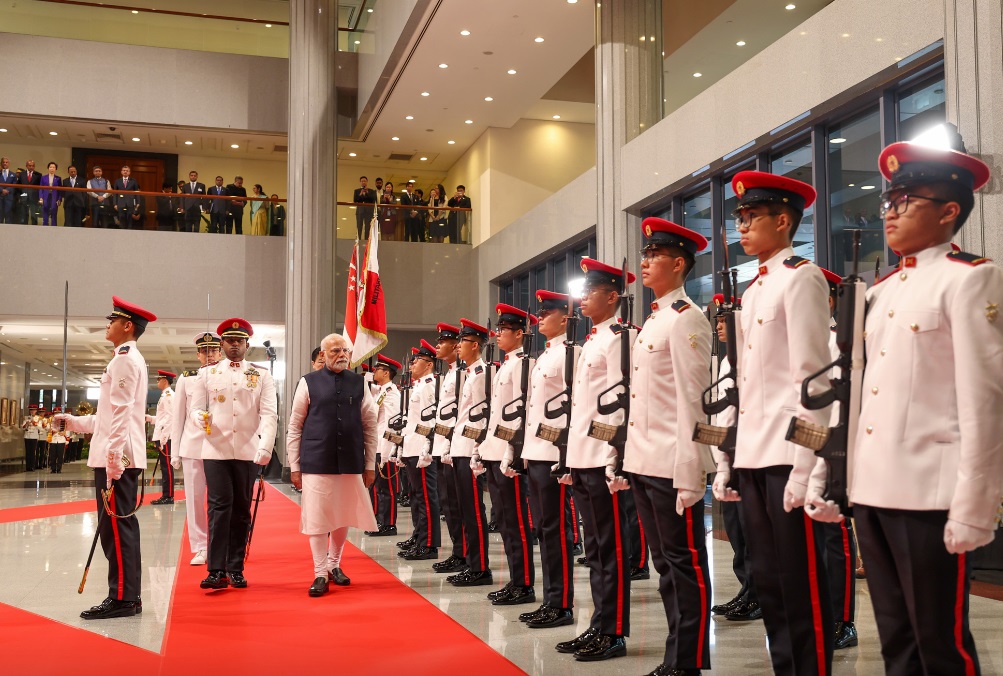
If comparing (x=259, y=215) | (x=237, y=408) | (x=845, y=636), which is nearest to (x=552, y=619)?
(x=845, y=636)

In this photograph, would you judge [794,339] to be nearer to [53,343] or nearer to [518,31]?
A: [518,31]

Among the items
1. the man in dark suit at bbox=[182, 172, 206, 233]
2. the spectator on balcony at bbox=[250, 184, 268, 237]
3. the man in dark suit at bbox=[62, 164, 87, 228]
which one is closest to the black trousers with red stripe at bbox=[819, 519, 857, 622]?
the spectator on balcony at bbox=[250, 184, 268, 237]

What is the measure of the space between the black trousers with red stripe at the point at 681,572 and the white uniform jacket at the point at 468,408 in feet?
8.24

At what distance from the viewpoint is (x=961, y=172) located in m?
2.56

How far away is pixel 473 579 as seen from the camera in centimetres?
606

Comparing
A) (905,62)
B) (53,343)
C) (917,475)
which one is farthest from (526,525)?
(53,343)

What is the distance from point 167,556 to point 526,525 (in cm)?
355

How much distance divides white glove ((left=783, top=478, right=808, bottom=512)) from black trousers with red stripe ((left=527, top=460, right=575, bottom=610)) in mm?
2070

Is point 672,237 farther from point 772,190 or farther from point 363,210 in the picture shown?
point 363,210

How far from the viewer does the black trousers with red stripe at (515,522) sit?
17.7 feet

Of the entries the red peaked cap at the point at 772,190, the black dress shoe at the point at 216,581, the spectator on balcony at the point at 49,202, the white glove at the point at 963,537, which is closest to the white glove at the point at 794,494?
the white glove at the point at 963,537

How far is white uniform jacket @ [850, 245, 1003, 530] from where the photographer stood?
230 cm

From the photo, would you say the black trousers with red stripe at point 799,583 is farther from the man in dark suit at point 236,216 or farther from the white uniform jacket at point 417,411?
the man in dark suit at point 236,216

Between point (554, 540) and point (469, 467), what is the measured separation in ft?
5.28
